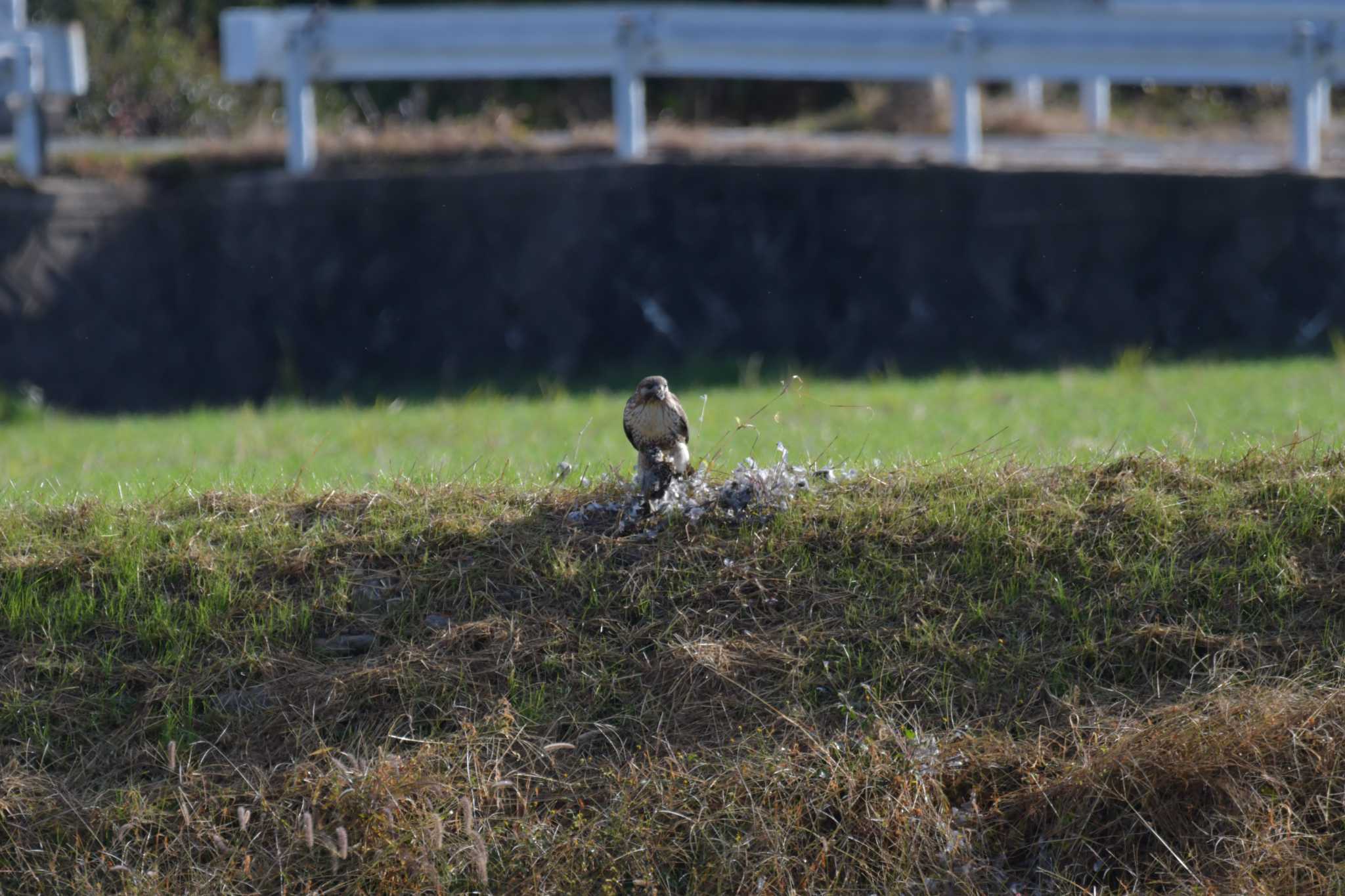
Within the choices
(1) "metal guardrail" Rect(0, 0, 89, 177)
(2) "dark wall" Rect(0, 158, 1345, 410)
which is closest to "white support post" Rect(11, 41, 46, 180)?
(1) "metal guardrail" Rect(0, 0, 89, 177)

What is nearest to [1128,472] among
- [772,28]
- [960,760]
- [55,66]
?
[960,760]

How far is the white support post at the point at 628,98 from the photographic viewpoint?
10.6 meters

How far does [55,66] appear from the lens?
11352 mm

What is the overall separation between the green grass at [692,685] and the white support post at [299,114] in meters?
5.35

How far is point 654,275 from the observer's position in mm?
10508

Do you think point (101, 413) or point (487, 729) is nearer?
point (487, 729)

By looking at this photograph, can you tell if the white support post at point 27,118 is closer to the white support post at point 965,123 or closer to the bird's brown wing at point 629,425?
the white support post at point 965,123

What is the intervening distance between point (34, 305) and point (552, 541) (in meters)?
6.35

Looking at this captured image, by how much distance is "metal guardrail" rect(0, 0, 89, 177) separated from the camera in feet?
35.9

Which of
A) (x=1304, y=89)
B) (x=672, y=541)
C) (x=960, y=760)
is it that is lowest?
(x=960, y=760)

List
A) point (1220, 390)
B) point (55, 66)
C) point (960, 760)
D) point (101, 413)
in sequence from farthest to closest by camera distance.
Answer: point (55, 66)
point (101, 413)
point (1220, 390)
point (960, 760)

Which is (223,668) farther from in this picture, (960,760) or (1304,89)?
(1304,89)

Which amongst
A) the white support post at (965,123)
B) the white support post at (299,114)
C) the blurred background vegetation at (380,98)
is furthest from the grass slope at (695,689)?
the blurred background vegetation at (380,98)

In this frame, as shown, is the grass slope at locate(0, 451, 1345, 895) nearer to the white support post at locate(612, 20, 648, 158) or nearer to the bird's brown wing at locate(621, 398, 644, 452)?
the bird's brown wing at locate(621, 398, 644, 452)
